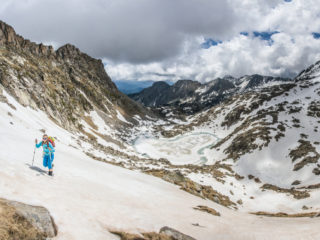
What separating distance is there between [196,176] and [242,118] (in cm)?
9270

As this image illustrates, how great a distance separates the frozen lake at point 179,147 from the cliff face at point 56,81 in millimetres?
26824

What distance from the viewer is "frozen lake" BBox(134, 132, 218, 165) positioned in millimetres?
75525

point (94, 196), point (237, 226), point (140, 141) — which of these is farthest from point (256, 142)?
point (94, 196)

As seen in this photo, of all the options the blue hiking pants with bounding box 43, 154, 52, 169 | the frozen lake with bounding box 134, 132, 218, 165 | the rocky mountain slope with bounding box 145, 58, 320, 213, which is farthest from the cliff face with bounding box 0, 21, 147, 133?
the rocky mountain slope with bounding box 145, 58, 320, 213

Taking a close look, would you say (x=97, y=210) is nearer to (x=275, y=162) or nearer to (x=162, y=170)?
(x=162, y=170)

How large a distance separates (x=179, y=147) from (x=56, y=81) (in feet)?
198

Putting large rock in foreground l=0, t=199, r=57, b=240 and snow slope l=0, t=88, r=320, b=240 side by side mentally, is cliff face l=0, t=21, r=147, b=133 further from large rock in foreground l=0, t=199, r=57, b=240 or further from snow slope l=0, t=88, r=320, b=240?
large rock in foreground l=0, t=199, r=57, b=240

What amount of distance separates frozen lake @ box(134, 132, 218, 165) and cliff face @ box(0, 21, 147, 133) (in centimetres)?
2682

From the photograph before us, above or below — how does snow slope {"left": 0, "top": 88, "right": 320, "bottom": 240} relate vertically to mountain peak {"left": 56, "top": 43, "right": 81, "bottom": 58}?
below

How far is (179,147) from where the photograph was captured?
92.9 m

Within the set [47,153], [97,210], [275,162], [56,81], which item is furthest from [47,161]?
[56,81]

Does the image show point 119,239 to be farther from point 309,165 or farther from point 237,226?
point 309,165

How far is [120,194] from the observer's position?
12.8 meters

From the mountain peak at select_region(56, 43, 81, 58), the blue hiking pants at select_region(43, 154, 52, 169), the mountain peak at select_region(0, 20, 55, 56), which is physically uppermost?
the mountain peak at select_region(56, 43, 81, 58)
